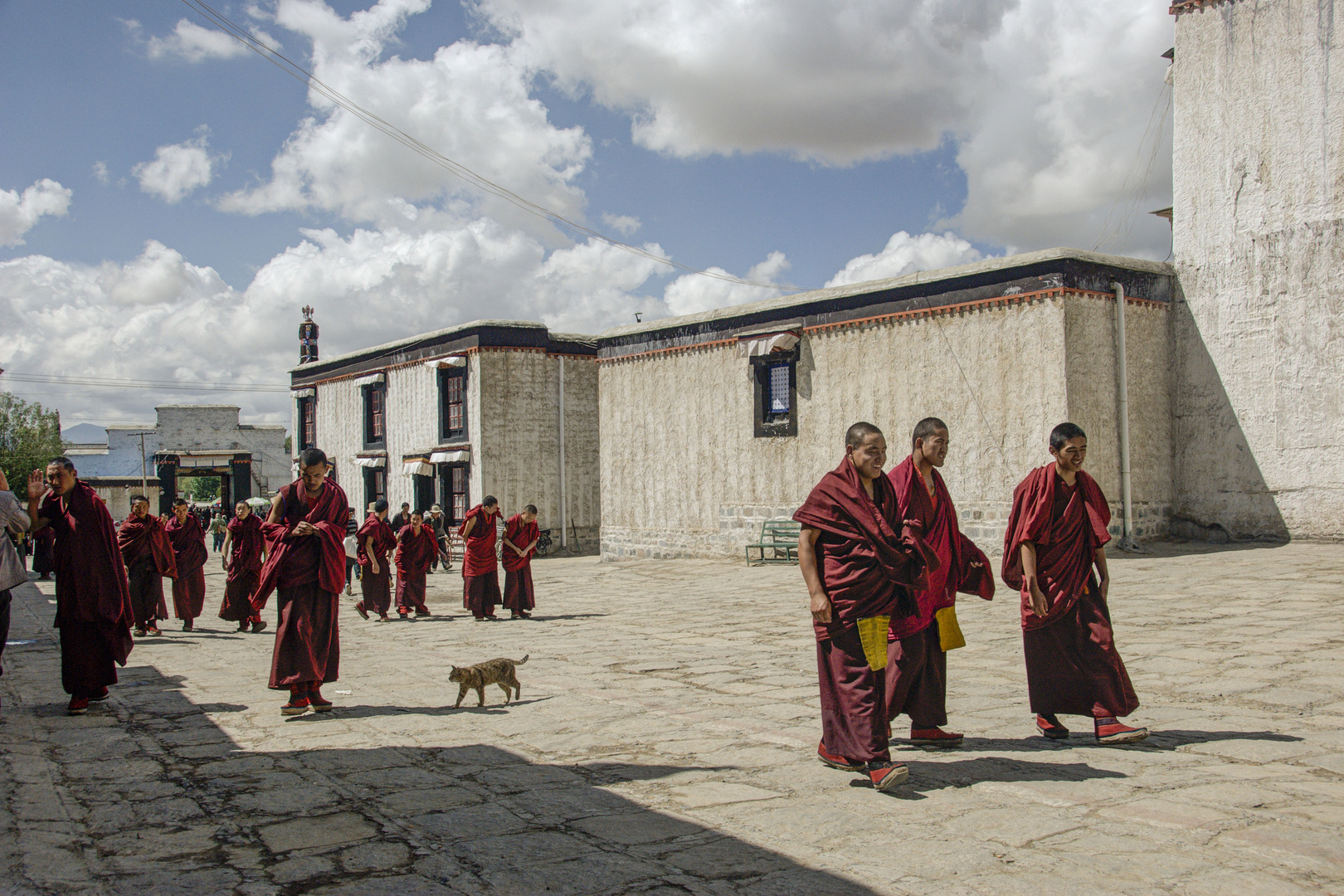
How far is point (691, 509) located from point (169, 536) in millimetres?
9394

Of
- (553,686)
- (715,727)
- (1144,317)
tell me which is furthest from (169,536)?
(1144,317)

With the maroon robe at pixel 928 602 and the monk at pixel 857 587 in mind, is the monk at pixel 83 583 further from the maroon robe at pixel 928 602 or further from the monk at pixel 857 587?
the maroon robe at pixel 928 602

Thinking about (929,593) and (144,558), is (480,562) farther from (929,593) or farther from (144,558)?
(929,593)

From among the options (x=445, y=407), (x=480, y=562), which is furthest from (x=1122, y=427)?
(x=445, y=407)

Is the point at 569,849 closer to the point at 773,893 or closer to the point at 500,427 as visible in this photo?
the point at 773,893

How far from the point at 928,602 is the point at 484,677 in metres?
2.97

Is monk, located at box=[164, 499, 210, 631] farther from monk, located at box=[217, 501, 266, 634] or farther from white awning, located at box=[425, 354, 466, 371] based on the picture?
white awning, located at box=[425, 354, 466, 371]

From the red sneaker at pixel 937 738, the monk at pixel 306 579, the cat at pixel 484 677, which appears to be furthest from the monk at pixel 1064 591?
the monk at pixel 306 579

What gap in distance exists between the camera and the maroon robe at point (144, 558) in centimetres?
1074

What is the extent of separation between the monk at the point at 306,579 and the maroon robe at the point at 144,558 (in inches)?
205

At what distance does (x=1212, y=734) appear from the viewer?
515 cm

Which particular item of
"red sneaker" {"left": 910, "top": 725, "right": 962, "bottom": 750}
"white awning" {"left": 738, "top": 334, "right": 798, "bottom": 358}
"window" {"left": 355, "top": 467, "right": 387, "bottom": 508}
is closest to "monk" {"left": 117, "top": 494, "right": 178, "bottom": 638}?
"red sneaker" {"left": 910, "top": 725, "right": 962, "bottom": 750}

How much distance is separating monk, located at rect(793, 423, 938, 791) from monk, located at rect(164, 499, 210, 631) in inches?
363

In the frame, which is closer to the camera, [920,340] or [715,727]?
[715,727]
